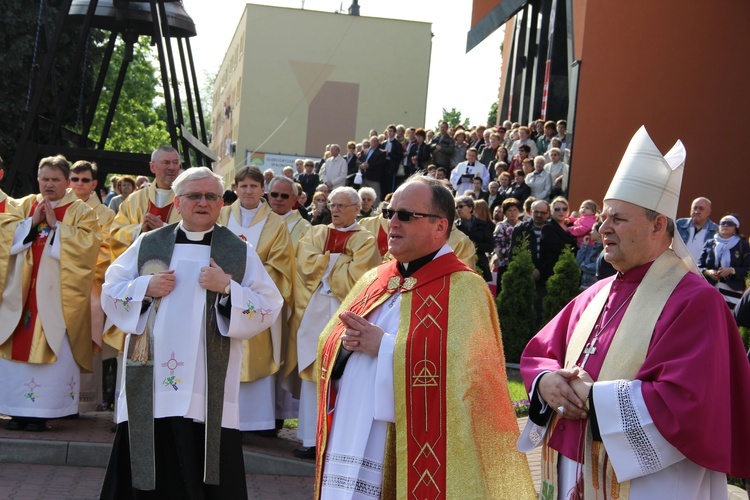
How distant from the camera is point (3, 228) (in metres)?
8.62

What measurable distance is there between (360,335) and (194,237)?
1.61 m

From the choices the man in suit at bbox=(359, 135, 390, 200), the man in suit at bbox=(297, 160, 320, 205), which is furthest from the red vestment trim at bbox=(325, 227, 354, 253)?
the man in suit at bbox=(297, 160, 320, 205)

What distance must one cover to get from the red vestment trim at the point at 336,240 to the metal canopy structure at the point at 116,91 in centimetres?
238

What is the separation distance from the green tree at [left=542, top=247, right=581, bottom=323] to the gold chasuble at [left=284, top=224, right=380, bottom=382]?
3.97 meters

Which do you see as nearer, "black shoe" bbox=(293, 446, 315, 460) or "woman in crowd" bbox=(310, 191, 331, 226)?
"black shoe" bbox=(293, 446, 315, 460)

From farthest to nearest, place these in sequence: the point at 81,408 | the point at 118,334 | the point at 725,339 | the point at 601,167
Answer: the point at 601,167, the point at 81,408, the point at 118,334, the point at 725,339

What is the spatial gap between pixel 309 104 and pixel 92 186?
43522 millimetres

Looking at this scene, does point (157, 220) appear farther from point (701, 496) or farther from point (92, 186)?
point (701, 496)

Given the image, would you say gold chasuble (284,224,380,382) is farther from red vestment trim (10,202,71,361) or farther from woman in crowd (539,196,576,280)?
woman in crowd (539,196,576,280)

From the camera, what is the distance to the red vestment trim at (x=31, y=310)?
8.56 metres

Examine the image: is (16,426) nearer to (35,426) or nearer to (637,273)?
(35,426)

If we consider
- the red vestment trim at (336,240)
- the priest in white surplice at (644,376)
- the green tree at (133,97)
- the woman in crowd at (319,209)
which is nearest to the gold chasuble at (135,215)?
the red vestment trim at (336,240)

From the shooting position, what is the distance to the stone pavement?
24.5 ft

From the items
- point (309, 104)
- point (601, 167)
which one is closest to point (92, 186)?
point (601, 167)
